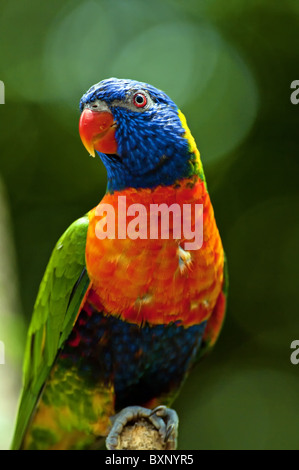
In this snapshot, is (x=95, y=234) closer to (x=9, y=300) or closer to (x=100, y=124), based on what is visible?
(x=100, y=124)

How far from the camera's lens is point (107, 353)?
2.08m

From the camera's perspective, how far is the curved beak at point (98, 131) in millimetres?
1823

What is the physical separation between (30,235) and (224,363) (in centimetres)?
233

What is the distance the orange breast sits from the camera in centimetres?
185

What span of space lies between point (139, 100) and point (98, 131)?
0.76 feet

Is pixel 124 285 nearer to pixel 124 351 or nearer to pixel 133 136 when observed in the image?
pixel 124 351

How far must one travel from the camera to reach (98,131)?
1.86 meters

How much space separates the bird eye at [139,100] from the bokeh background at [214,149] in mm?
2139
